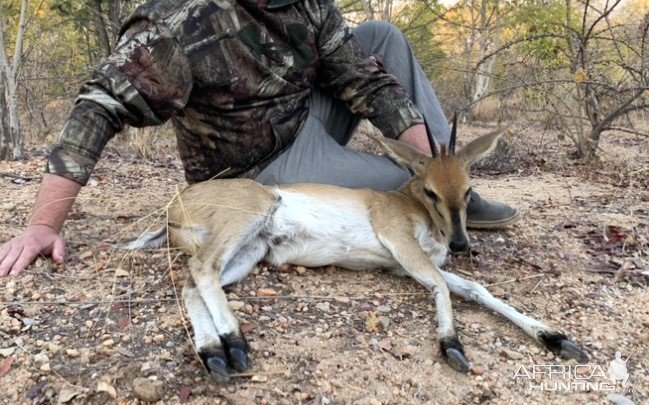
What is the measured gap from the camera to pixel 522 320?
9.88 feet

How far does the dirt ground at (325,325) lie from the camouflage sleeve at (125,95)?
0.59 meters

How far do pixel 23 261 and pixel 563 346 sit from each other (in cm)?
271

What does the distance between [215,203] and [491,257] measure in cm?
189

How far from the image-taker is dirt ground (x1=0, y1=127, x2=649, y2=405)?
2406 mm

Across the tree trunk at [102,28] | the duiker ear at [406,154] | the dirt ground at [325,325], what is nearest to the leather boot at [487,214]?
the dirt ground at [325,325]

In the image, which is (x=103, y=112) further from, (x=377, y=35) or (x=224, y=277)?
(x=377, y=35)

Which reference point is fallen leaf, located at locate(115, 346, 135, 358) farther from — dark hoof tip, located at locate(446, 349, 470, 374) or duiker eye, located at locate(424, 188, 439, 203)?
duiker eye, located at locate(424, 188, 439, 203)

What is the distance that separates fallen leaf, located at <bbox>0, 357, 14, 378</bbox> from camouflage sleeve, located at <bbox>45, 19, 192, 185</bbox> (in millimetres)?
1088

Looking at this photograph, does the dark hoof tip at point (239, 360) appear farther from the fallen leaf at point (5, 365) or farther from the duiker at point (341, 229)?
the fallen leaf at point (5, 365)

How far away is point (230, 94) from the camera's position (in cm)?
383

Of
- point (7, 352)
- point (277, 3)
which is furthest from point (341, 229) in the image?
point (7, 352)

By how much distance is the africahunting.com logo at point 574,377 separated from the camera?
2.61 meters

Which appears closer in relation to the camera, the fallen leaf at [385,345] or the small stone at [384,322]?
the fallen leaf at [385,345]

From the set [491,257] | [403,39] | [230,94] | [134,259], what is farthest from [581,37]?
[134,259]
